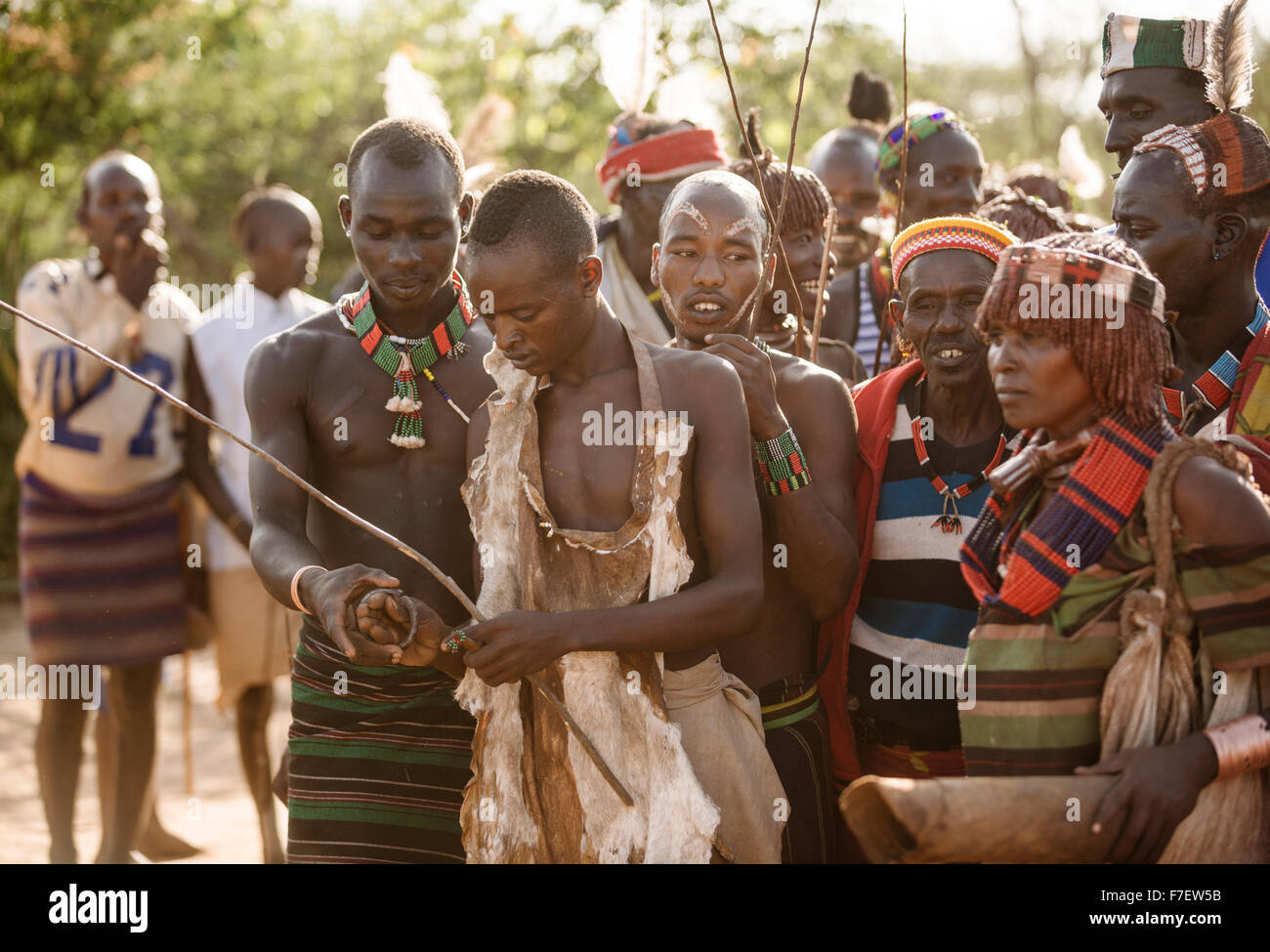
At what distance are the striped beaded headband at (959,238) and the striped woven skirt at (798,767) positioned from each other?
1.03m

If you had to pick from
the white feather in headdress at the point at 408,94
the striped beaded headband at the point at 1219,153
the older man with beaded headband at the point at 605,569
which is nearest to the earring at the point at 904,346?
the striped beaded headband at the point at 1219,153

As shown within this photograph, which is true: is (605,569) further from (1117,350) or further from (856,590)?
(1117,350)

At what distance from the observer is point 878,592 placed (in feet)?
10.0

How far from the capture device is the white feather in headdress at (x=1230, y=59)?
10.8ft

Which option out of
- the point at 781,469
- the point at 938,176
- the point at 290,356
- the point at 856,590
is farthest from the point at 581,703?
the point at 938,176

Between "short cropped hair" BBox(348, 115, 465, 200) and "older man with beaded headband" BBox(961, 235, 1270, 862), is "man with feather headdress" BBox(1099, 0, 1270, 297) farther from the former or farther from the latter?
"short cropped hair" BBox(348, 115, 465, 200)

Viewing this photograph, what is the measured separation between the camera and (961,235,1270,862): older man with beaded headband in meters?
2.23

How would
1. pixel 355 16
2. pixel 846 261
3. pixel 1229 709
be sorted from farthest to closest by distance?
pixel 355 16
pixel 846 261
pixel 1229 709

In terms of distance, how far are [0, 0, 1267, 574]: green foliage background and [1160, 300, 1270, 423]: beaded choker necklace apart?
4.65 metres

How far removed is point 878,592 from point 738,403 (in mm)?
665

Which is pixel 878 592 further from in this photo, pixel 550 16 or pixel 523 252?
pixel 550 16

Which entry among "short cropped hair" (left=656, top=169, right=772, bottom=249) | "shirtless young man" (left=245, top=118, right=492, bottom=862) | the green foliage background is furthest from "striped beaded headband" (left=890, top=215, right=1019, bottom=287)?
the green foliage background

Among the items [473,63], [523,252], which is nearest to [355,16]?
[473,63]

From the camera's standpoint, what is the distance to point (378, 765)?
3.22 metres
